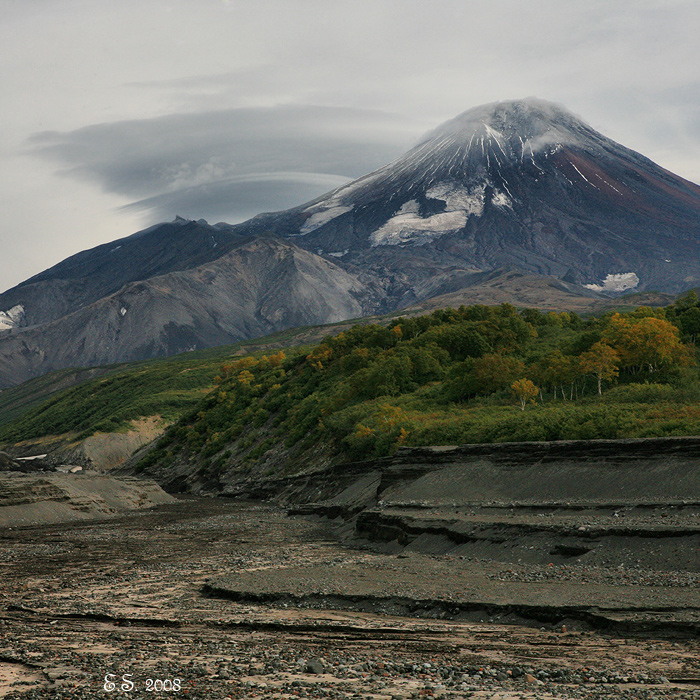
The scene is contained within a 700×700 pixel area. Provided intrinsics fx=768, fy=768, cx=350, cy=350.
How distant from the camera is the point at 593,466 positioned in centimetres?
4000

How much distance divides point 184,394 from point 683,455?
488 feet

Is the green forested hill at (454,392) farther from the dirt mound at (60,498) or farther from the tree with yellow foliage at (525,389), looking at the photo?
the dirt mound at (60,498)

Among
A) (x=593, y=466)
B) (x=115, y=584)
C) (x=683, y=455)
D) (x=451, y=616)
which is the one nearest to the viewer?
(x=451, y=616)

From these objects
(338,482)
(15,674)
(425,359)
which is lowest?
(338,482)

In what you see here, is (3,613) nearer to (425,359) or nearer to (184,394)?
(425,359)

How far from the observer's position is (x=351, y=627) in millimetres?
21531

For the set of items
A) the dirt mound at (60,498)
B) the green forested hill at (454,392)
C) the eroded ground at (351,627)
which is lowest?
the dirt mound at (60,498)

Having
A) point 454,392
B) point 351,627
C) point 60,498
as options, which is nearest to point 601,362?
point 454,392

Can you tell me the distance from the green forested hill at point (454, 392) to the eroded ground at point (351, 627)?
1946 centimetres

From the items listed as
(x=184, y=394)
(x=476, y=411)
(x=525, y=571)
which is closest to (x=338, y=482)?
(x=476, y=411)

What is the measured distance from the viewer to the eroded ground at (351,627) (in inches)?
613

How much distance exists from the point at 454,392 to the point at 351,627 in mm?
52606

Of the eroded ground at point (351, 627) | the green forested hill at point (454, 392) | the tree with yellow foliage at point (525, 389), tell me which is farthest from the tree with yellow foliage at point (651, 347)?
the eroded ground at point (351, 627)

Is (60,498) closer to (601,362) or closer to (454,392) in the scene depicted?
(454,392)
